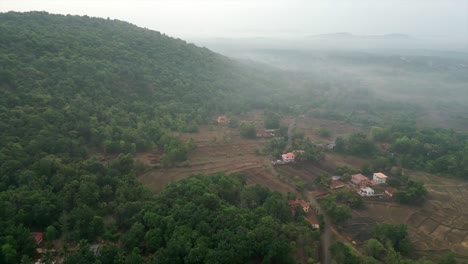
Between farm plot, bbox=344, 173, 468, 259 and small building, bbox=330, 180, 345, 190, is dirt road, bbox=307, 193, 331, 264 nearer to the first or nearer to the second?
farm plot, bbox=344, 173, 468, 259

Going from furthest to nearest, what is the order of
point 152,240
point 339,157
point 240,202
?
point 339,157, point 240,202, point 152,240

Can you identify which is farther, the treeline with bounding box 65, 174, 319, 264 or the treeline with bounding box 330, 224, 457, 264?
the treeline with bounding box 330, 224, 457, 264

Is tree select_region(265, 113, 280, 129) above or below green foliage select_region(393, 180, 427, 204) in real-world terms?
above

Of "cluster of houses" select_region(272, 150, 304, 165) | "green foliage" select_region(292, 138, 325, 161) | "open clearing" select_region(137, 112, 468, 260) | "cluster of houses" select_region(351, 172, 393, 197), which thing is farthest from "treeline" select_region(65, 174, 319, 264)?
"green foliage" select_region(292, 138, 325, 161)

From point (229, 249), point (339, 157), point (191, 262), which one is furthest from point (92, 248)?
point (339, 157)

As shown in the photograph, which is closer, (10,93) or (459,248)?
(459,248)

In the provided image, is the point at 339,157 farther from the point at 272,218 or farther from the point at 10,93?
the point at 10,93

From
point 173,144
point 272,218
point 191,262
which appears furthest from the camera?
point 173,144

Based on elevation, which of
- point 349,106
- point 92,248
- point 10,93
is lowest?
point 349,106
